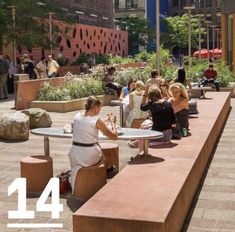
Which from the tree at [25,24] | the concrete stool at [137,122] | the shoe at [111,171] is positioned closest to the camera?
the shoe at [111,171]

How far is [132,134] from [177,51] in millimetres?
92729

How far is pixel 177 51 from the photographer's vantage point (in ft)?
326

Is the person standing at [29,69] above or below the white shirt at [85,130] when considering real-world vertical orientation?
above

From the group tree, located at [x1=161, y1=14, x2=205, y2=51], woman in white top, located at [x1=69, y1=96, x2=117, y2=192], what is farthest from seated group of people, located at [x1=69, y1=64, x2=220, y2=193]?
tree, located at [x1=161, y1=14, x2=205, y2=51]

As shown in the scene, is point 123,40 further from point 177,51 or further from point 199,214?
point 199,214

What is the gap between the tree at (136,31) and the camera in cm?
7950

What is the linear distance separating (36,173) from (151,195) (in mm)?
2352

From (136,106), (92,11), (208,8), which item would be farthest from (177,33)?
(136,106)

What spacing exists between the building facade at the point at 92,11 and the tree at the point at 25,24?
2129 cm

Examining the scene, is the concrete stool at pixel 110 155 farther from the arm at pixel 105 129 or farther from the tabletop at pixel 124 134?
the arm at pixel 105 129

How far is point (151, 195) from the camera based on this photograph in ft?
19.2

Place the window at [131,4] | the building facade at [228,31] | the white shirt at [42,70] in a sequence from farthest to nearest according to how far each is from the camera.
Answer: the window at [131,4], the building facade at [228,31], the white shirt at [42,70]

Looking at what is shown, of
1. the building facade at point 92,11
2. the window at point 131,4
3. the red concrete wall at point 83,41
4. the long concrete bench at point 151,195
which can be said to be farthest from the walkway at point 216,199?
the window at point 131,4

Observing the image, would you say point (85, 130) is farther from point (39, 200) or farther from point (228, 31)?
point (228, 31)
